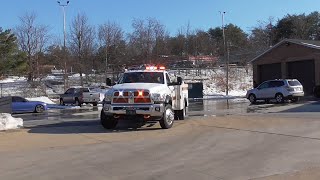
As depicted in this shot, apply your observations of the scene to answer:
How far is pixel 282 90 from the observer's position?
3381 centimetres

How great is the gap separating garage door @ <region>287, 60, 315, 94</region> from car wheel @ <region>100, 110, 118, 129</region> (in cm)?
3230

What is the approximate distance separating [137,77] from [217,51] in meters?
82.4

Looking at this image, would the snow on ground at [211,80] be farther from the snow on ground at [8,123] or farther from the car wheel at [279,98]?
the snow on ground at [8,123]

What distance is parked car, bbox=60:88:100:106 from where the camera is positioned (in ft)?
129

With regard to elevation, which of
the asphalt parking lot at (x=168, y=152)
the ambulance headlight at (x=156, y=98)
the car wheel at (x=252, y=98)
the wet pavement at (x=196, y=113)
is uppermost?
the ambulance headlight at (x=156, y=98)

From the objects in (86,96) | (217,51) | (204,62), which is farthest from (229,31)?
(86,96)

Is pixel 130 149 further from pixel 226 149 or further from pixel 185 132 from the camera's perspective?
pixel 185 132

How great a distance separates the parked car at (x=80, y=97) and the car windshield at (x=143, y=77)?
71.0 feet

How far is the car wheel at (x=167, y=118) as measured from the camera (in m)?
16.1

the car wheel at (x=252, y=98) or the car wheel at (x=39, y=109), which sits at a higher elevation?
the car wheel at (x=252, y=98)

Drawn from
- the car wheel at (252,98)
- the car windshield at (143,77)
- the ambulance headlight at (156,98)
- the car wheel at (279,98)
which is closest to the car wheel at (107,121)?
the car windshield at (143,77)

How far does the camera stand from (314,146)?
Result: 11.6 metres

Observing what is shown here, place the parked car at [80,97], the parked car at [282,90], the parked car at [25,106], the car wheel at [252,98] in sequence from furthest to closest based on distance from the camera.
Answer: the parked car at [80,97] → the car wheel at [252,98] → the parked car at [282,90] → the parked car at [25,106]

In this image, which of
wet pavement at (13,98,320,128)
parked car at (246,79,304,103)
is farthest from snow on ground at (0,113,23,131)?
parked car at (246,79,304,103)
